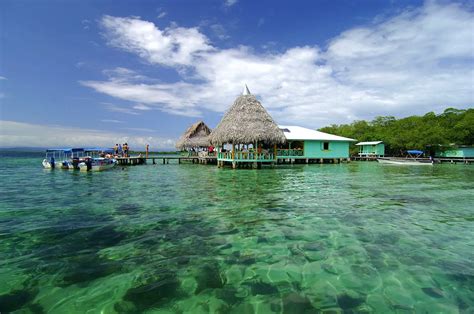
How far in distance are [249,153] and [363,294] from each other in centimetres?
1804

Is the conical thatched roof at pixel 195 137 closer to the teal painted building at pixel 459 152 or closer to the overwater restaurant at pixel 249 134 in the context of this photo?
the overwater restaurant at pixel 249 134

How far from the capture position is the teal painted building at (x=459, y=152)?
34.0 metres

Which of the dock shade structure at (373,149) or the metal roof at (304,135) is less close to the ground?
the metal roof at (304,135)

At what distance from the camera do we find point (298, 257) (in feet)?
13.3

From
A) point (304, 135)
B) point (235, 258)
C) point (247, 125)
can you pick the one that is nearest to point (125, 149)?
point (247, 125)

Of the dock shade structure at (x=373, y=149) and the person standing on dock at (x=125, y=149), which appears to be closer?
the person standing on dock at (x=125, y=149)

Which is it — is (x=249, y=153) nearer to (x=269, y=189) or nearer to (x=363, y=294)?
(x=269, y=189)

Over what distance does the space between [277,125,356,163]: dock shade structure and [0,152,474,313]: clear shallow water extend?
19.4 m

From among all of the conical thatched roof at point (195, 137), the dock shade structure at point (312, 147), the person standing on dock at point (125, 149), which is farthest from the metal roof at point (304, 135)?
the person standing on dock at point (125, 149)

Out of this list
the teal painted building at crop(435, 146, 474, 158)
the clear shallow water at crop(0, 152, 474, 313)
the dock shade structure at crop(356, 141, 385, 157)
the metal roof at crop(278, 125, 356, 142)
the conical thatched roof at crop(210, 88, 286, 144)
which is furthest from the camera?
the dock shade structure at crop(356, 141, 385, 157)

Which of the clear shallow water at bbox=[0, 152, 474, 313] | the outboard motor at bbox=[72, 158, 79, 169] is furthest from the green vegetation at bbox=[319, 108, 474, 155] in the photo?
the outboard motor at bbox=[72, 158, 79, 169]

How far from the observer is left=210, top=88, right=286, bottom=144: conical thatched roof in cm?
1958

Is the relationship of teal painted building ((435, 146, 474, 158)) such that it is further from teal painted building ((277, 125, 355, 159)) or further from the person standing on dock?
the person standing on dock

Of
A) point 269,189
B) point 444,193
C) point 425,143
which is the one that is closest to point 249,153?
point 269,189
